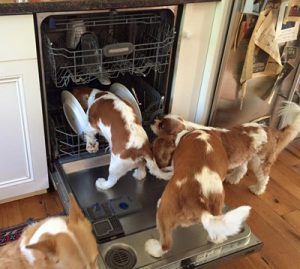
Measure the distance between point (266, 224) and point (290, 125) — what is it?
20.3 inches

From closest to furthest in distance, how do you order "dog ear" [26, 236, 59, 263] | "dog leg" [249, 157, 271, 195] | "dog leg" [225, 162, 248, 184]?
"dog ear" [26, 236, 59, 263] → "dog leg" [249, 157, 271, 195] → "dog leg" [225, 162, 248, 184]

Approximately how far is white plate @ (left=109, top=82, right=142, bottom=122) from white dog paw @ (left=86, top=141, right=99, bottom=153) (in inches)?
10.1

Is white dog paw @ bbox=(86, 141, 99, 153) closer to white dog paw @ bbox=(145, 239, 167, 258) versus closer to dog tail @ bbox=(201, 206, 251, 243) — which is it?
white dog paw @ bbox=(145, 239, 167, 258)

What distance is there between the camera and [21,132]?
56.8 inches

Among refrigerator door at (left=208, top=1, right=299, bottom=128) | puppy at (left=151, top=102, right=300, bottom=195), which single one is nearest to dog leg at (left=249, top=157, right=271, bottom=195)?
puppy at (left=151, top=102, right=300, bottom=195)

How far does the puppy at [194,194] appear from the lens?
44.1 inches

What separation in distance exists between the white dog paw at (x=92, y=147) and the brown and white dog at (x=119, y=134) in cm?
8

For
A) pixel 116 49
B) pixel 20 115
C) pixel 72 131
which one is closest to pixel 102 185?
pixel 72 131

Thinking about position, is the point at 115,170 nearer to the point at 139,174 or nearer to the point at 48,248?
the point at 139,174

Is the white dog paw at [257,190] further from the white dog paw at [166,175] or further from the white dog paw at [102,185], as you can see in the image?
the white dog paw at [102,185]

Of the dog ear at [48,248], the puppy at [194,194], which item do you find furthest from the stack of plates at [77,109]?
the dog ear at [48,248]

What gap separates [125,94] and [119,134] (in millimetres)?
361

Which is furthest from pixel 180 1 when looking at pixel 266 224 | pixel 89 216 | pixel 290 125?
pixel 266 224

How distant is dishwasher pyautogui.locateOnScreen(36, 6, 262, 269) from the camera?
1316mm
